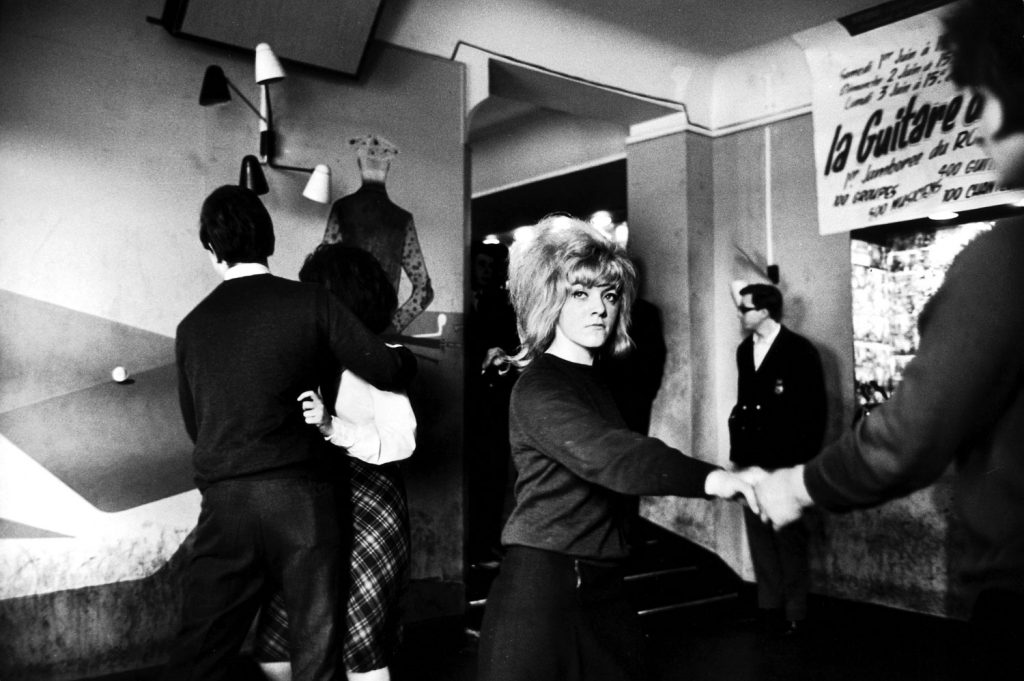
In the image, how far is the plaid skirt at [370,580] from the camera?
2.57 metres

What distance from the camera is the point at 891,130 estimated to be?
15.7ft

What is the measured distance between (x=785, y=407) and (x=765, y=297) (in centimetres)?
61

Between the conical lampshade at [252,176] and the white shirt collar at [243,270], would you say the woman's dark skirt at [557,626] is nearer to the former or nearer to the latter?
the white shirt collar at [243,270]

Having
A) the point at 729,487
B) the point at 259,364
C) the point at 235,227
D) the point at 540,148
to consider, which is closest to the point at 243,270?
the point at 235,227

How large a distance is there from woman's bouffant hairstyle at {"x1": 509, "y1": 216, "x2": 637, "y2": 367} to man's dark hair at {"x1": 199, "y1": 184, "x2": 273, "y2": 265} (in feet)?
2.66

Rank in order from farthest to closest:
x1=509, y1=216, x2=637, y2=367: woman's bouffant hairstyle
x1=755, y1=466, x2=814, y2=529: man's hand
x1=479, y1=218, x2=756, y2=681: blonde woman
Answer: x1=509, y1=216, x2=637, y2=367: woman's bouffant hairstyle → x1=479, y1=218, x2=756, y2=681: blonde woman → x1=755, y1=466, x2=814, y2=529: man's hand

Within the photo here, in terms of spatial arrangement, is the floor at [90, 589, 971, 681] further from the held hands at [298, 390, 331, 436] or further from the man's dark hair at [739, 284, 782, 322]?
the held hands at [298, 390, 331, 436]

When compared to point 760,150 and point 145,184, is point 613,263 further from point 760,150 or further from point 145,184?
point 760,150

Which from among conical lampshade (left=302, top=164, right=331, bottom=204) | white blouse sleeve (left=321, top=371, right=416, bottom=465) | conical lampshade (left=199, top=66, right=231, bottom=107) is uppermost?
conical lampshade (left=199, top=66, right=231, bottom=107)

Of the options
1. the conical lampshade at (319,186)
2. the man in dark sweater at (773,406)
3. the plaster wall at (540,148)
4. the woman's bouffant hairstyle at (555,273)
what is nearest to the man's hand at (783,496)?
the woman's bouffant hairstyle at (555,273)

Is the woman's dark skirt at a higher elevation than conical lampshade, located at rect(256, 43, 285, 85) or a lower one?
lower

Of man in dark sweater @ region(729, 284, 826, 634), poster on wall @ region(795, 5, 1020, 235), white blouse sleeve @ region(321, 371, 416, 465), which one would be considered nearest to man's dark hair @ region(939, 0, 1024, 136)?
white blouse sleeve @ region(321, 371, 416, 465)

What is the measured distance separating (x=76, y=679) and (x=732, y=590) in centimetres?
373

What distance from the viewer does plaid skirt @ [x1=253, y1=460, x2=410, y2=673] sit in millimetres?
2566
